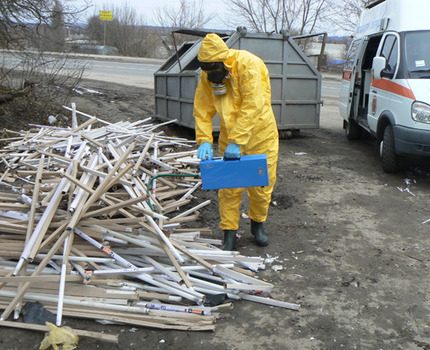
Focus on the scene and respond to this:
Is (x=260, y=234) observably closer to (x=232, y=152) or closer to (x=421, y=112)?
(x=232, y=152)

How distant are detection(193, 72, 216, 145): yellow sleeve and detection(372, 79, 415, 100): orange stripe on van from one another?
313cm

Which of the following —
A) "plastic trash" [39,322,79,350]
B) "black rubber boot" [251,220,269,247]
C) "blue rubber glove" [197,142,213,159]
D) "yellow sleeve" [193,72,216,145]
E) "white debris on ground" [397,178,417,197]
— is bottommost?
"plastic trash" [39,322,79,350]

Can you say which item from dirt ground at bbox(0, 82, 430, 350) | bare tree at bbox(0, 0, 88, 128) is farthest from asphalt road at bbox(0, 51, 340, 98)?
dirt ground at bbox(0, 82, 430, 350)

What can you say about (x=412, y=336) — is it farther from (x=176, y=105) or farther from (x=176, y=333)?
(x=176, y=105)

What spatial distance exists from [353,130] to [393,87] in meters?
3.00

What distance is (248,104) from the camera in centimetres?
393

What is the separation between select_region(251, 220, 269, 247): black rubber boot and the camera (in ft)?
14.8

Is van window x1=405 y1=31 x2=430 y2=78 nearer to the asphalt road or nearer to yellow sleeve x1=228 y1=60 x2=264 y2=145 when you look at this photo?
yellow sleeve x1=228 y1=60 x2=264 y2=145

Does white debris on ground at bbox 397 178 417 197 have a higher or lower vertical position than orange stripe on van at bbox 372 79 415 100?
lower

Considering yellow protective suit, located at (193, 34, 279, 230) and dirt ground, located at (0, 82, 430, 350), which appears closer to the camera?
dirt ground, located at (0, 82, 430, 350)

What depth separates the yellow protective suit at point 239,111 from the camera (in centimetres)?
390

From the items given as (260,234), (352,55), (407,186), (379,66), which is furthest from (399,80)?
(260,234)

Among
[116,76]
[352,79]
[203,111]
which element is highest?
[116,76]

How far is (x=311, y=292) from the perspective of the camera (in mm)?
3684
